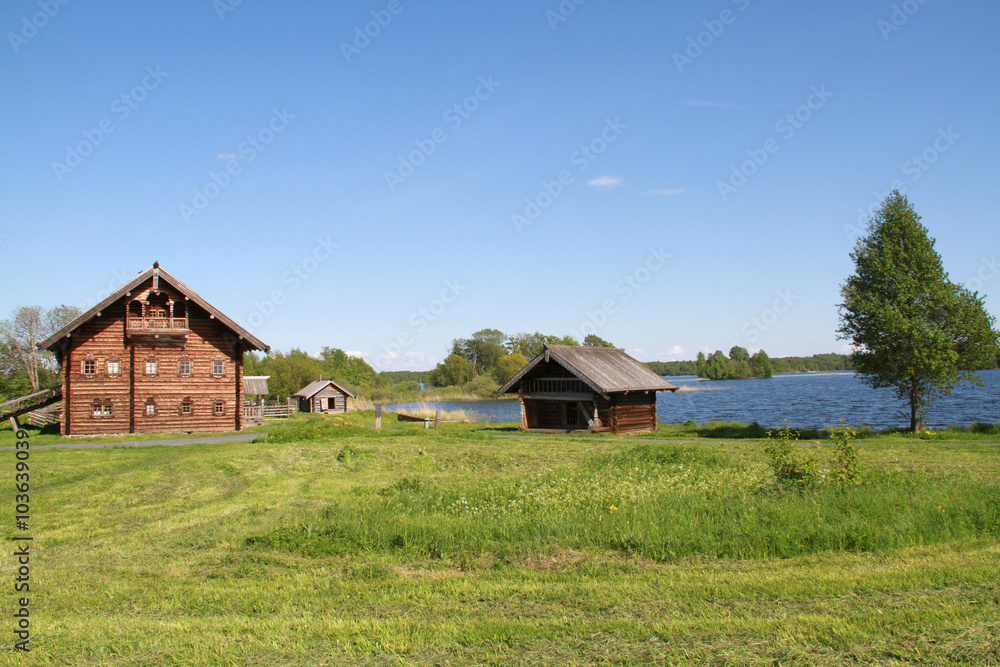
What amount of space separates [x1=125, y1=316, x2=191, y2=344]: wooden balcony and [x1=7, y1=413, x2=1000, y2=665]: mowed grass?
22.2 meters

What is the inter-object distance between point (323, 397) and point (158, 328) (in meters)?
32.6

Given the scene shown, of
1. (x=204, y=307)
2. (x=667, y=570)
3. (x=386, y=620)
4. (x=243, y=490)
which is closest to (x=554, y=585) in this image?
(x=667, y=570)

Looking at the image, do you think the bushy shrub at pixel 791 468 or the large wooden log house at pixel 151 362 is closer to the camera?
the bushy shrub at pixel 791 468

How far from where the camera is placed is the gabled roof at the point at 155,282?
35.9 metres

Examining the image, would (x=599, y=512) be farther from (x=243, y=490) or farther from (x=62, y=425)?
(x=62, y=425)

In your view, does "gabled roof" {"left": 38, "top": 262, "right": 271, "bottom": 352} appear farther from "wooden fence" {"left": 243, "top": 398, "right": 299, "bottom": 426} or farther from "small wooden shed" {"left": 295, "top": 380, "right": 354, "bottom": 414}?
"small wooden shed" {"left": 295, "top": 380, "right": 354, "bottom": 414}

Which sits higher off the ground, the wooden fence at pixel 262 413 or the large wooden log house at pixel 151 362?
the large wooden log house at pixel 151 362

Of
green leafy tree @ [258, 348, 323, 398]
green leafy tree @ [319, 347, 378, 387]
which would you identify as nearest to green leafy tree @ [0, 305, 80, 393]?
green leafy tree @ [258, 348, 323, 398]

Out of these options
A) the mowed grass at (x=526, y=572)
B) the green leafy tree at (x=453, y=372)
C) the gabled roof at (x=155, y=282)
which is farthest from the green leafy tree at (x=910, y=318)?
the green leafy tree at (x=453, y=372)

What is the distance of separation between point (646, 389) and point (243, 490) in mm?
25959

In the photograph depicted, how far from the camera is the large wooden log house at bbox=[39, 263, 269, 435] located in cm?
3691

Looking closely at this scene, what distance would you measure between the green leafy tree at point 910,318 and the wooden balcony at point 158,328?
121 feet

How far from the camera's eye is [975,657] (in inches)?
235

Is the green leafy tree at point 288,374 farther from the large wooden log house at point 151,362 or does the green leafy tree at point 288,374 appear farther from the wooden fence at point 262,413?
the large wooden log house at point 151,362
